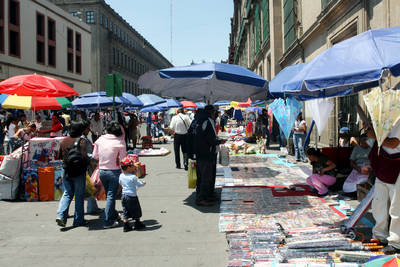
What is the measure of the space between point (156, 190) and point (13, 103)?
481 centimetres

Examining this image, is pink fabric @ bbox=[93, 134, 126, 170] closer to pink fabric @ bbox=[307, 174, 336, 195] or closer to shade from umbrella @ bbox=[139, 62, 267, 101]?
shade from umbrella @ bbox=[139, 62, 267, 101]

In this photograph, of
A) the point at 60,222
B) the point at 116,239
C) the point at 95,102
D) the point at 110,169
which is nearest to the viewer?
the point at 116,239

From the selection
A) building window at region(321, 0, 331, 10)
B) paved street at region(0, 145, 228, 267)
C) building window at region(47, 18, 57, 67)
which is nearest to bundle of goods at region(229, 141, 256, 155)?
building window at region(321, 0, 331, 10)

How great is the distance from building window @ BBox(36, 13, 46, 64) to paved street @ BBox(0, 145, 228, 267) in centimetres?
3262

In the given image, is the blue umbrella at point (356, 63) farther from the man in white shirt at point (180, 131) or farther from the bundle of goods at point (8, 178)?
the man in white shirt at point (180, 131)

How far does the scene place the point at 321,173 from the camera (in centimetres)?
805

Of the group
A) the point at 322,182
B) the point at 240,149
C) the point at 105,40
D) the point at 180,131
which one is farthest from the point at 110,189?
the point at 105,40

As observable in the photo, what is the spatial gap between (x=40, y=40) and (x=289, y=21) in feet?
84.1

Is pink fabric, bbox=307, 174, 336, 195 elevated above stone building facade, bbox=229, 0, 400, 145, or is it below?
below

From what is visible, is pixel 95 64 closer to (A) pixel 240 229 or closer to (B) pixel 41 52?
(B) pixel 41 52

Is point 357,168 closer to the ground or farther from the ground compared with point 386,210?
farther from the ground

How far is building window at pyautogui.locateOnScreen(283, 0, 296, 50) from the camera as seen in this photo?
20538 millimetres

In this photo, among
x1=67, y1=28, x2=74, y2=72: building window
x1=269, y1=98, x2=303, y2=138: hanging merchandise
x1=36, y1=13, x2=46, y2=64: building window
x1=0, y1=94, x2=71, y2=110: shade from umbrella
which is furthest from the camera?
x1=67, y1=28, x2=74, y2=72: building window

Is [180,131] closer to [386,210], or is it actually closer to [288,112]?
[288,112]
